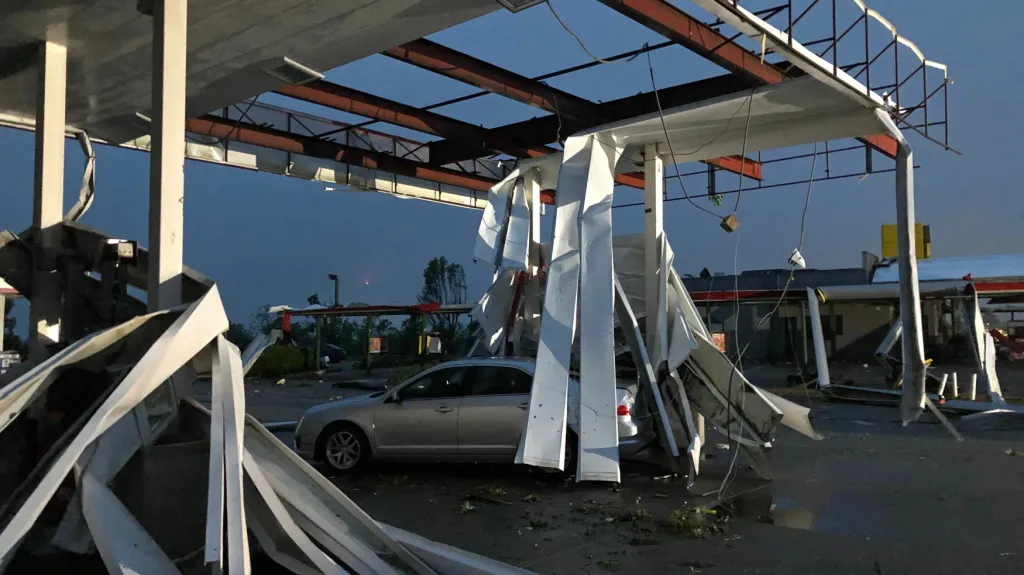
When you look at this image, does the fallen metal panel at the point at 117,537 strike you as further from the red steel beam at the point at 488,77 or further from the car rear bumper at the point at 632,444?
the car rear bumper at the point at 632,444

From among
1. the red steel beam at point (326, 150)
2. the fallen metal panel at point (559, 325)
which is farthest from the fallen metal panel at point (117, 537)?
the red steel beam at point (326, 150)

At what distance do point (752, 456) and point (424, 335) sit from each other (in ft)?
71.9

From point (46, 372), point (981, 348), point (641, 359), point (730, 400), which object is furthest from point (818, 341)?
point (46, 372)

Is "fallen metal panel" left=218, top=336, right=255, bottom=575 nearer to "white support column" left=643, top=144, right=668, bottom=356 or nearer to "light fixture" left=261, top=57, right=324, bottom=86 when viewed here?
"light fixture" left=261, top=57, right=324, bottom=86

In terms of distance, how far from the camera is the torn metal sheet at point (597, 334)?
727cm

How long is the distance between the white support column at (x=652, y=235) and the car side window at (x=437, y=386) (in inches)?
102

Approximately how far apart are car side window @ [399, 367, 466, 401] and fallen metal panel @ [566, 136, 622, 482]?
315cm

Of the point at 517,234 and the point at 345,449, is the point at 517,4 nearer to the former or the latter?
the point at 517,234

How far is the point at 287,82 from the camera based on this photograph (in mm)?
7934

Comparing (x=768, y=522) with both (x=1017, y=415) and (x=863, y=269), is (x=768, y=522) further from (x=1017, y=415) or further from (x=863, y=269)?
(x=863, y=269)

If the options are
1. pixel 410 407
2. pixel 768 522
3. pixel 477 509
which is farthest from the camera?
pixel 410 407

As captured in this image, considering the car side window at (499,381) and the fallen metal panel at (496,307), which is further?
the fallen metal panel at (496,307)

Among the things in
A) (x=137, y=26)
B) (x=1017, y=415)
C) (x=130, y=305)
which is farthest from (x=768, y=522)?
(x=1017, y=415)

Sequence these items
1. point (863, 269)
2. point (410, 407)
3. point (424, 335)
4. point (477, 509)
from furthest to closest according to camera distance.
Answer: point (863, 269) < point (424, 335) < point (410, 407) < point (477, 509)
